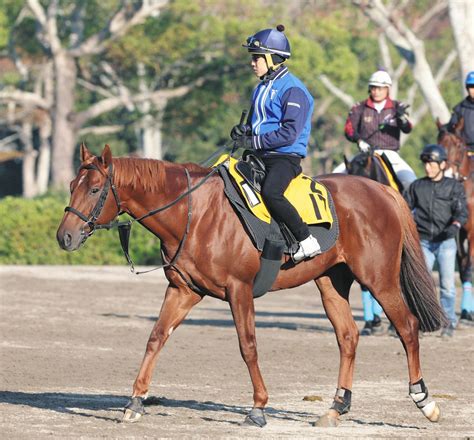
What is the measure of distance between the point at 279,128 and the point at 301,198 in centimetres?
53

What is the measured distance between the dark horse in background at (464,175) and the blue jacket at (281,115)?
596 centimetres

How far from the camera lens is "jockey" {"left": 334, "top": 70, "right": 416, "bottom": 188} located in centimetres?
1378

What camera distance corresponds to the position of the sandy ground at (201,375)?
8.25 m

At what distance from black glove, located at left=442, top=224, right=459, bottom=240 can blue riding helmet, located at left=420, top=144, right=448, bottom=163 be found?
0.80 meters

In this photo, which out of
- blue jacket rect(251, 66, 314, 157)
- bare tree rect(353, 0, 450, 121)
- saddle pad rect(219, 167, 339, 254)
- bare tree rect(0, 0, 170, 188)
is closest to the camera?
saddle pad rect(219, 167, 339, 254)

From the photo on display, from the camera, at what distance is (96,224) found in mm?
8336

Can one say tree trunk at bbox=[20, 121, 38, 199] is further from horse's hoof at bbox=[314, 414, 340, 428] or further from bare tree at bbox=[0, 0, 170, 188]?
horse's hoof at bbox=[314, 414, 340, 428]

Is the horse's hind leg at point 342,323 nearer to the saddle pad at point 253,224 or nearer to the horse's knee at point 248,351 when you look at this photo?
the saddle pad at point 253,224

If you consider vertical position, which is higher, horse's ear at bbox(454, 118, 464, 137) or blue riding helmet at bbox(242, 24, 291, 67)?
blue riding helmet at bbox(242, 24, 291, 67)

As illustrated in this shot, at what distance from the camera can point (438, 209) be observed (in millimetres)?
13422

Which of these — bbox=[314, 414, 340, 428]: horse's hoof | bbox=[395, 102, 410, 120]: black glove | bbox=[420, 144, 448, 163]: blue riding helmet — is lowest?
bbox=[314, 414, 340, 428]: horse's hoof

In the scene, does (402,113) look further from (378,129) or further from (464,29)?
(464,29)

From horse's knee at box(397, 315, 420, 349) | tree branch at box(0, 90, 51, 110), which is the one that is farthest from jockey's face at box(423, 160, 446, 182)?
tree branch at box(0, 90, 51, 110)

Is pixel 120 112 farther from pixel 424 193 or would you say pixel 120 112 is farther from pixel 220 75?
pixel 424 193
